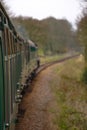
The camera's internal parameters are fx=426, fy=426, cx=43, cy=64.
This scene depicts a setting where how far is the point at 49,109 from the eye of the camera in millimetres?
16797

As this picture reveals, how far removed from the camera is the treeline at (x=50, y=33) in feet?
222

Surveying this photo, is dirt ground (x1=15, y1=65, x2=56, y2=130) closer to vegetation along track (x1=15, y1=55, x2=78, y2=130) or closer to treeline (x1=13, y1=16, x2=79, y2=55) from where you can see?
vegetation along track (x1=15, y1=55, x2=78, y2=130)

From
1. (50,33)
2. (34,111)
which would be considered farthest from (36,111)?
(50,33)

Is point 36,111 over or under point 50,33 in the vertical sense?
under

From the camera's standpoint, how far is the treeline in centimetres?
6769

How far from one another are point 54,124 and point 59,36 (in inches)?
2782

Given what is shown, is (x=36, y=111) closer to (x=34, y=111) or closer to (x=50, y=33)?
(x=34, y=111)

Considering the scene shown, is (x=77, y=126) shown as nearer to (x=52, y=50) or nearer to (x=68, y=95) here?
(x=68, y=95)

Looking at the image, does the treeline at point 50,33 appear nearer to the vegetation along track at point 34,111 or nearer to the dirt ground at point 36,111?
the dirt ground at point 36,111

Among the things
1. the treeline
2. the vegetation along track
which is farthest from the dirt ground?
the treeline

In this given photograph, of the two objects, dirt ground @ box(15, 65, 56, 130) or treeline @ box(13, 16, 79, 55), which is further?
treeline @ box(13, 16, 79, 55)

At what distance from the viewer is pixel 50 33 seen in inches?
3209

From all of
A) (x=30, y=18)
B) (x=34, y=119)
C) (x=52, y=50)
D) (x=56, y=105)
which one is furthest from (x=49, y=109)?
(x=52, y=50)

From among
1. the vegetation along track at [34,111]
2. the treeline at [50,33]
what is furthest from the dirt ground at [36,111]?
the treeline at [50,33]
